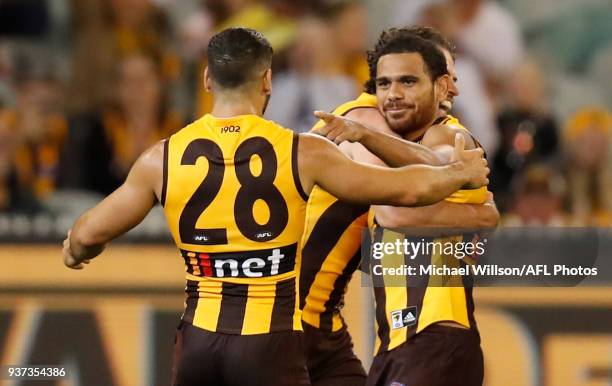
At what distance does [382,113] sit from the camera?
554cm

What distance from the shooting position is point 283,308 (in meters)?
4.73

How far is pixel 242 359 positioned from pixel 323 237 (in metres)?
1.34

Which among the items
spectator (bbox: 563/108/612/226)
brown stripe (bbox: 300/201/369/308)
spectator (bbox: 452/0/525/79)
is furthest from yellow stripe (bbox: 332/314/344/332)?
spectator (bbox: 452/0/525/79)

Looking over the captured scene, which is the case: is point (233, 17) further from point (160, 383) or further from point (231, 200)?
point (231, 200)

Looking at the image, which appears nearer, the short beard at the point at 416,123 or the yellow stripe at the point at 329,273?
the short beard at the point at 416,123

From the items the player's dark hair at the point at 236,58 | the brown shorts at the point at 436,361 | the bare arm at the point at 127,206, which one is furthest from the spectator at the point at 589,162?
the bare arm at the point at 127,206

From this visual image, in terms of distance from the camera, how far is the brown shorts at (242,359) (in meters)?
4.63

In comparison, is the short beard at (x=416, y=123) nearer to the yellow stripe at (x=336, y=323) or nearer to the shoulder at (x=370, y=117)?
the shoulder at (x=370, y=117)

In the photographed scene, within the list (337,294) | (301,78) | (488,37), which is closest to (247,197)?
(337,294)

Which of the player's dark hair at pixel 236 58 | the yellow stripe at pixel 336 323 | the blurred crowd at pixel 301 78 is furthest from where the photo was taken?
the blurred crowd at pixel 301 78

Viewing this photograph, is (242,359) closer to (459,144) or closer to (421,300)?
(421,300)

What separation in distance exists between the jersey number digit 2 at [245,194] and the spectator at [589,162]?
502 centimetres

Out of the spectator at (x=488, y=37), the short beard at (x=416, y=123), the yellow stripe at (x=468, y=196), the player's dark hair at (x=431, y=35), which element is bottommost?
the yellow stripe at (x=468, y=196)

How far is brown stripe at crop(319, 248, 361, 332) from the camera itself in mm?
5902
